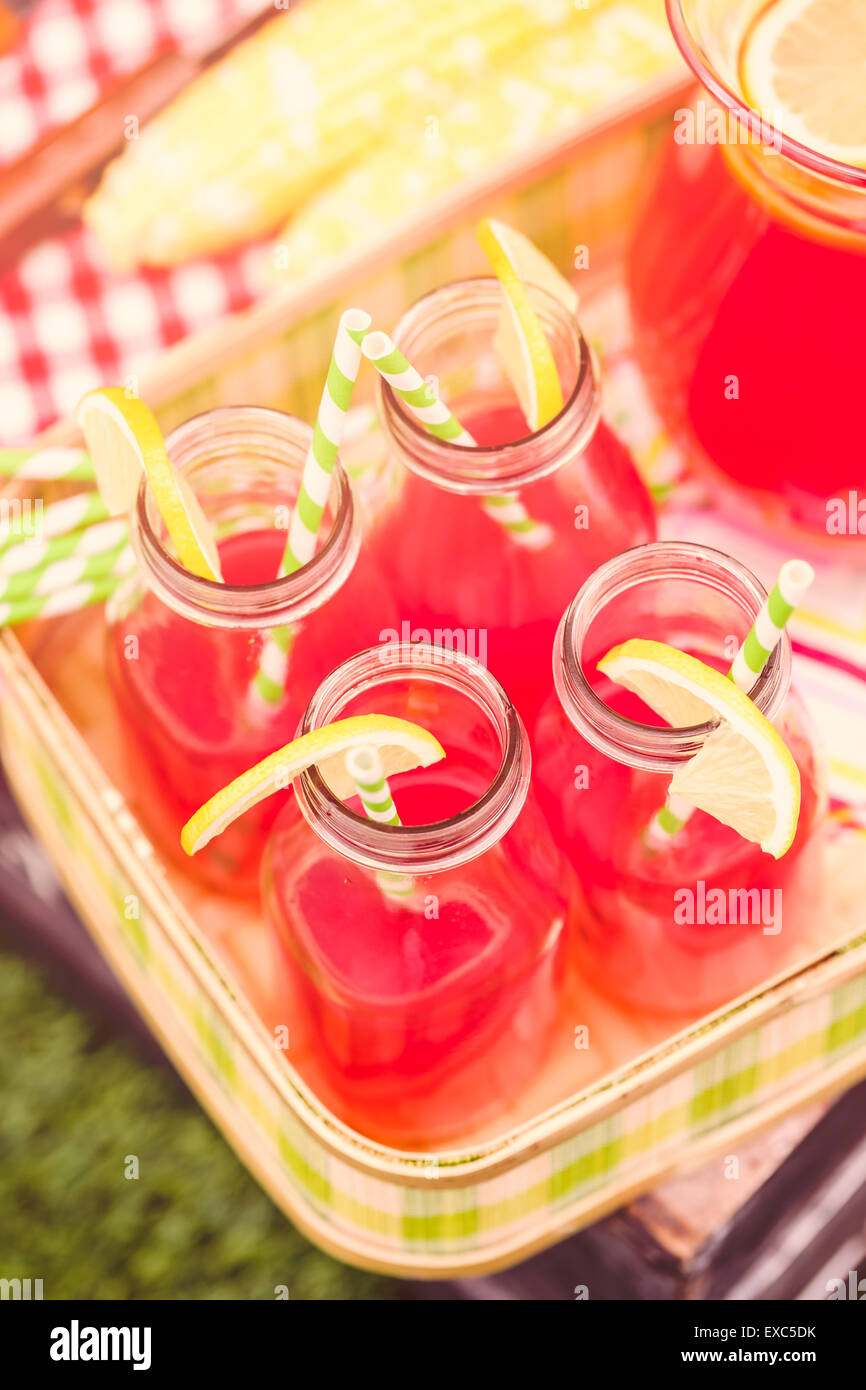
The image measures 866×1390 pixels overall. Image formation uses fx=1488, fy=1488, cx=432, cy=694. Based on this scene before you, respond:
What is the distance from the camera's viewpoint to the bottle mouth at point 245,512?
71 cm

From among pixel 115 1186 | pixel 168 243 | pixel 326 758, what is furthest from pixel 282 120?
pixel 115 1186

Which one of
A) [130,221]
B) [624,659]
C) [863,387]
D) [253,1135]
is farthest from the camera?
[130,221]

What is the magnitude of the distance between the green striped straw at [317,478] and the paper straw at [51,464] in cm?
17

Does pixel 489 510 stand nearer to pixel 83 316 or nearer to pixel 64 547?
pixel 64 547

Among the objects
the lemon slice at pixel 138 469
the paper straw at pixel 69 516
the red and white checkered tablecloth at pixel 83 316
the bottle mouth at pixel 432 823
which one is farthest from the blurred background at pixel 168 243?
Answer: the bottle mouth at pixel 432 823

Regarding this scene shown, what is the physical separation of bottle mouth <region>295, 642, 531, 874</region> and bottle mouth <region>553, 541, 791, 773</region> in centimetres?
3

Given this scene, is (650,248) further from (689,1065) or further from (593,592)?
(689,1065)

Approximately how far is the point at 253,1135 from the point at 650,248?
1.89 ft

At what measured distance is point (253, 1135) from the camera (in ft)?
2.93

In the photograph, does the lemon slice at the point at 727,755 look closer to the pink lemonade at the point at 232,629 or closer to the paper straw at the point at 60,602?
the pink lemonade at the point at 232,629

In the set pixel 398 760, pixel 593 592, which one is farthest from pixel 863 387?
pixel 398 760

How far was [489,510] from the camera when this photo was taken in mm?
746

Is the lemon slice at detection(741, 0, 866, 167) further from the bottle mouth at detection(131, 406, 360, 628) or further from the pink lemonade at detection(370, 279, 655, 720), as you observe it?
the bottle mouth at detection(131, 406, 360, 628)

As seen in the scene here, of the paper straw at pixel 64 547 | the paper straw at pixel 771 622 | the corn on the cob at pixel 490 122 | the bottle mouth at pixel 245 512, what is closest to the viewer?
the paper straw at pixel 771 622
